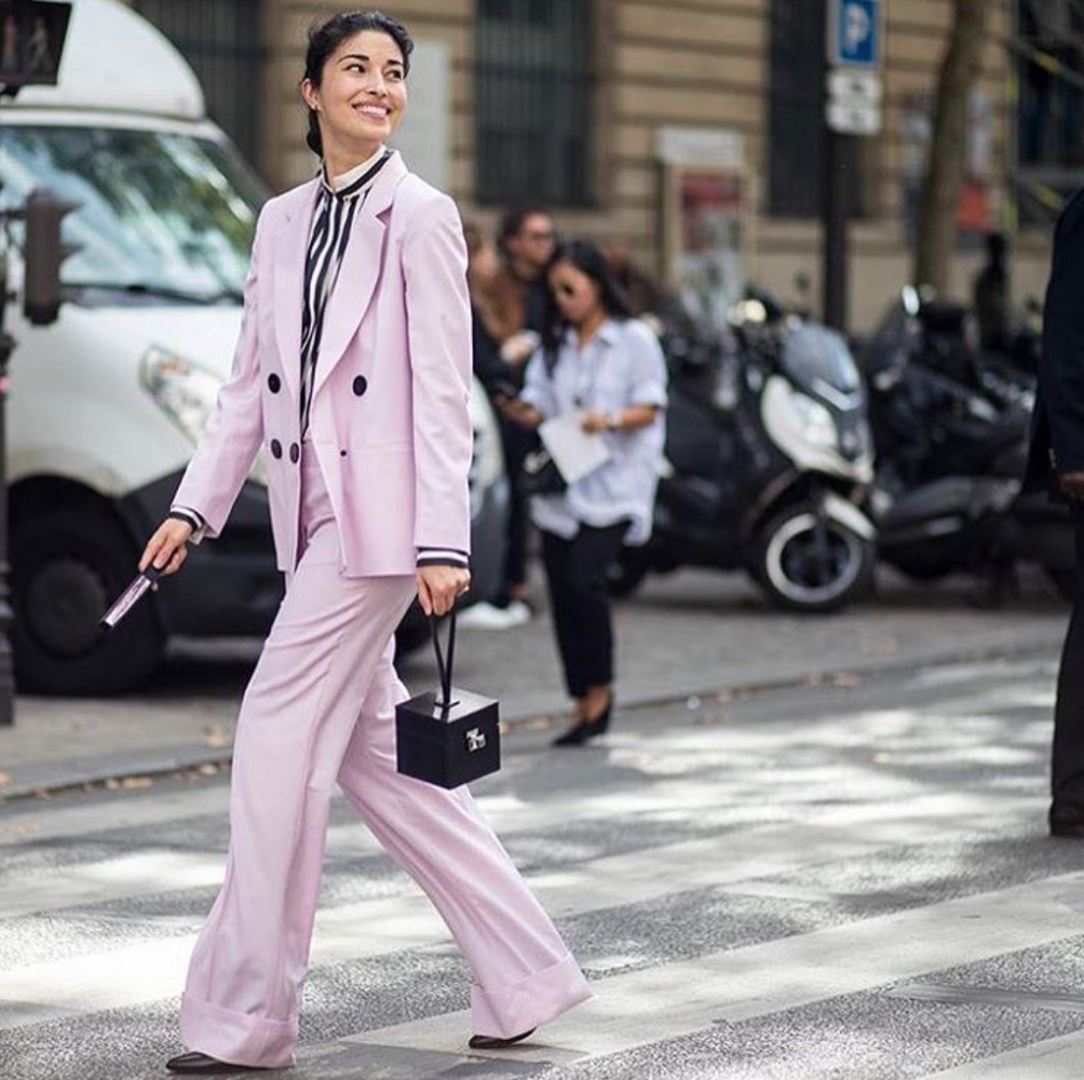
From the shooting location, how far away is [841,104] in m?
18.7

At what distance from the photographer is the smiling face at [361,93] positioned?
6.18m

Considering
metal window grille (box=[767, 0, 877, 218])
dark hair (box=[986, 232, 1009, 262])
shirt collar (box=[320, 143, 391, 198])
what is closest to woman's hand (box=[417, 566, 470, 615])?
shirt collar (box=[320, 143, 391, 198])

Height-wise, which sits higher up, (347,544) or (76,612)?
(347,544)

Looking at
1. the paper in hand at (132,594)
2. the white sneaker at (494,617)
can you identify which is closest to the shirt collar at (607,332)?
the white sneaker at (494,617)

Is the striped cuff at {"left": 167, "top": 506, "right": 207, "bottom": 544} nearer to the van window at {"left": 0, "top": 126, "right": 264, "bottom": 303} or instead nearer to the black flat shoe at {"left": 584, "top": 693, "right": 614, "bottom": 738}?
the black flat shoe at {"left": 584, "top": 693, "right": 614, "bottom": 738}

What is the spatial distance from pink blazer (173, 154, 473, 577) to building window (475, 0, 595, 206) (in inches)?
936

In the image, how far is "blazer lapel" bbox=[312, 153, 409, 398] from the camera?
20.2 feet

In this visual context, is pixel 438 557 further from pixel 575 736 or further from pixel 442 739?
pixel 575 736

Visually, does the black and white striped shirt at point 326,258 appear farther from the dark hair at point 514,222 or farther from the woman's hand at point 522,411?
the dark hair at point 514,222

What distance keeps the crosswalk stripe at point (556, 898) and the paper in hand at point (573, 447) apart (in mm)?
2067

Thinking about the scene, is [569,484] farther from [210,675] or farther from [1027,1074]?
[1027,1074]

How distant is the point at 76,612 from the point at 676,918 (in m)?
5.41

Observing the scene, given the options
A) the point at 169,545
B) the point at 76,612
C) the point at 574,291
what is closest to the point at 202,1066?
the point at 169,545

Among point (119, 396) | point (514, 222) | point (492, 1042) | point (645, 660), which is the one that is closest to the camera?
point (492, 1042)
